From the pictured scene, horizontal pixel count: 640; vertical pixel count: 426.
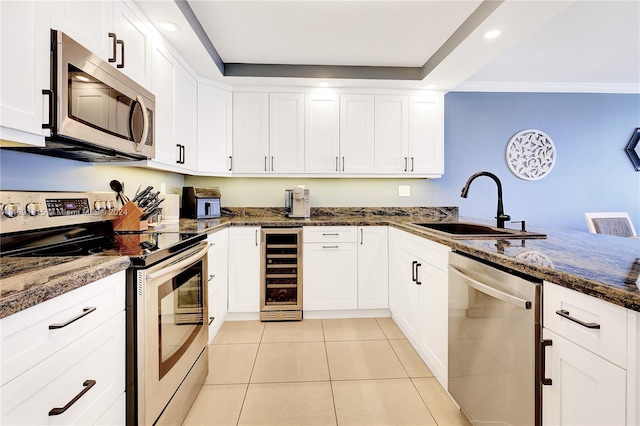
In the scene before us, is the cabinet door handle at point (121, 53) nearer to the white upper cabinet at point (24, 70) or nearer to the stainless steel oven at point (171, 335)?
the white upper cabinet at point (24, 70)

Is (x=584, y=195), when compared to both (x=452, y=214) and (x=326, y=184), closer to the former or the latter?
(x=452, y=214)

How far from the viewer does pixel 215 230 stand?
2316 mm

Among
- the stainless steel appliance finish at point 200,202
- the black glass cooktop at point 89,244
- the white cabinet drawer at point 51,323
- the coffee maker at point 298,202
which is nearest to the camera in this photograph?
the white cabinet drawer at point 51,323

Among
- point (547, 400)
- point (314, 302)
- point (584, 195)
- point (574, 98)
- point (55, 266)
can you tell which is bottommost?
point (314, 302)

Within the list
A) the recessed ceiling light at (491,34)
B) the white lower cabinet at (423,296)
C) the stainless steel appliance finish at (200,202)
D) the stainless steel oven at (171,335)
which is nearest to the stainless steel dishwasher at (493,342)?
the white lower cabinet at (423,296)

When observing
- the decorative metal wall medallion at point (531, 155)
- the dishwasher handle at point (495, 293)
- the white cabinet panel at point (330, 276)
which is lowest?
the white cabinet panel at point (330, 276)

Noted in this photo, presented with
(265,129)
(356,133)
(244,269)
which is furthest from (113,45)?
(356,133)

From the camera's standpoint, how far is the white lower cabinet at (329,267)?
2811 mm

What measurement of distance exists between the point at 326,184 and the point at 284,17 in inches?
66.5

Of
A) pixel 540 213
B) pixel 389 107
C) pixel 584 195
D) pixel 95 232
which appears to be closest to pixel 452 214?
pixel 540 213

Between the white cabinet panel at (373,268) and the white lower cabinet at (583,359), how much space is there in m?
1.86

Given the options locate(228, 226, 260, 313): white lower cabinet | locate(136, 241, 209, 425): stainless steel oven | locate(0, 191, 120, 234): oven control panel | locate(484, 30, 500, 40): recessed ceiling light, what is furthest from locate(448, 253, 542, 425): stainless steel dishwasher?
locate(0, 191, 120, 234): oven control panel

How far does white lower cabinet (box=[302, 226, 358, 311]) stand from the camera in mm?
2811

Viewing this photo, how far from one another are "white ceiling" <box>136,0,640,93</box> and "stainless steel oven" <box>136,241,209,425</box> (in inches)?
62.1
